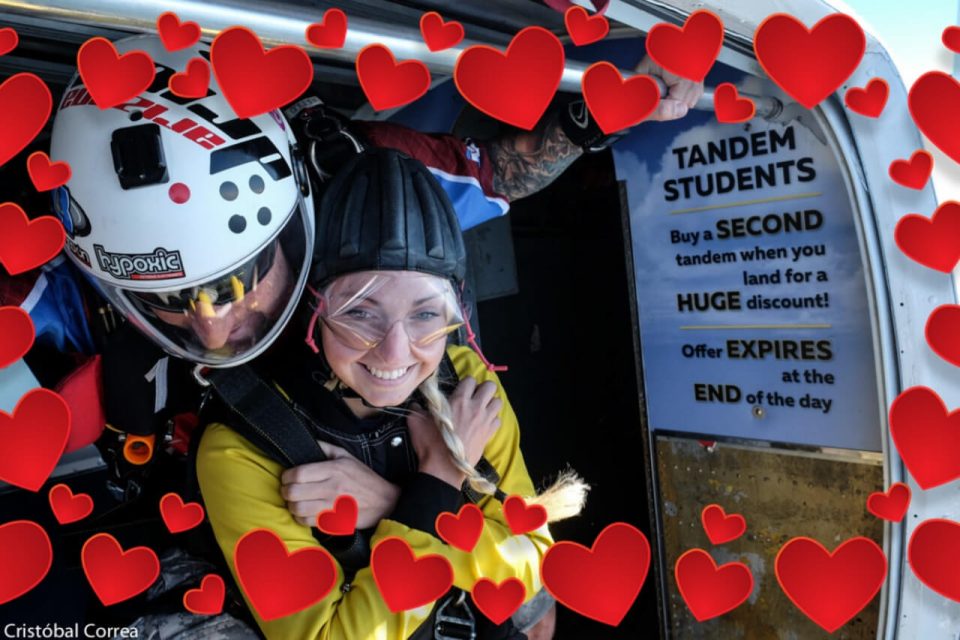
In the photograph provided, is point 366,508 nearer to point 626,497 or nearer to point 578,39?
point 578,39

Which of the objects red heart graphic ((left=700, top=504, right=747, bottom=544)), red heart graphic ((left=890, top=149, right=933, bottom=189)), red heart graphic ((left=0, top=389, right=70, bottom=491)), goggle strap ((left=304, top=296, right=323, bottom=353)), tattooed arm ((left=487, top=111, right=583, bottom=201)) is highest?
red heart graphic ((left=890, top=149, right=933, bottom=189))

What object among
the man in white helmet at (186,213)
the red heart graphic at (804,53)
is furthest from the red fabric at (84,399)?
the red heart graphic at (804,53)

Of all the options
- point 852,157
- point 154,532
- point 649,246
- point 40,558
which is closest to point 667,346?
point 649,246

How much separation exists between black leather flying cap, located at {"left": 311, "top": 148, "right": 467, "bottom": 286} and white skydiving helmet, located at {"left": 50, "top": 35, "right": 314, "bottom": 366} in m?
0.05

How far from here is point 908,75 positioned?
1.57 m

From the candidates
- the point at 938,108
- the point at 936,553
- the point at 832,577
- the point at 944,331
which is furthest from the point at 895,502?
the point at 938,108

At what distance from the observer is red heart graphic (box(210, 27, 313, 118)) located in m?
0.91

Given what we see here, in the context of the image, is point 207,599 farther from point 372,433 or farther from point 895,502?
point 895,502

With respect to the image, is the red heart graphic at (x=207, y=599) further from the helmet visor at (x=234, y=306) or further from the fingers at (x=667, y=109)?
the fingers at (x=667, y=109)

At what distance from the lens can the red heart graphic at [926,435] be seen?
4.90 ft

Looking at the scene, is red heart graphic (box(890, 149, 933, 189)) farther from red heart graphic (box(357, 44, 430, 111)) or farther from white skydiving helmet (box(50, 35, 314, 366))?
white skydiving helmet (box(50, 35, 314, 366))

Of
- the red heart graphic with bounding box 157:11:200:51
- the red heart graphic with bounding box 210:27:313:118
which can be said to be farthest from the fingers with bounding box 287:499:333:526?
the red heart graphic with bounding box 157:11:200:51

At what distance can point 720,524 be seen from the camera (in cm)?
217

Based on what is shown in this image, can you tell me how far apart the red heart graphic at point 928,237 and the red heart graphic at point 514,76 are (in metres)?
1.00
